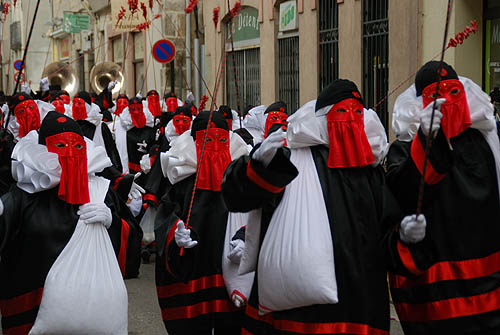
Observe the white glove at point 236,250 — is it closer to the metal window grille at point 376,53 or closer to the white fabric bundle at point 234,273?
the white fabric bundle at point 234,273

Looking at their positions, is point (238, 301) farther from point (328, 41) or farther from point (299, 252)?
point (328, 41)

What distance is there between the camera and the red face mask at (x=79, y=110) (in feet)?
32.2

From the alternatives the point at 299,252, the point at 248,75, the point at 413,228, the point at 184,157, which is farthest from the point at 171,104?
the point at 413,228

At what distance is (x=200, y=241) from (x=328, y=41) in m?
9.46

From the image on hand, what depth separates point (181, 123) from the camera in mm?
8789

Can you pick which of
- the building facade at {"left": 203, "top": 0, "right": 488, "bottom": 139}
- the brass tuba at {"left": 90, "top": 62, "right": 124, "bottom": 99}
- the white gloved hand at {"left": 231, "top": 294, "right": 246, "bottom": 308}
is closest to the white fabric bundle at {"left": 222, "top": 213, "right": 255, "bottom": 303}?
the white gloved hand at {"left": 231, "top": 294, "right": 246, "bottom": 308}

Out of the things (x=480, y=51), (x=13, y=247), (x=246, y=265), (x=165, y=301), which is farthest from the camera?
(x=480, y=51)

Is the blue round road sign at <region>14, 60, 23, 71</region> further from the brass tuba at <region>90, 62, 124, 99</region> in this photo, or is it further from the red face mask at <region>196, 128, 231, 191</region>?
the brass tuba at <region>90, 62, 124, 99</region>

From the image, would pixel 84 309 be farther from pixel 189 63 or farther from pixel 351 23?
pixel 189 63

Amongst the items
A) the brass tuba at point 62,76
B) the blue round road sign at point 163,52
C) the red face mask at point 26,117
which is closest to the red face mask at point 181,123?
the red face mask at point 26,117

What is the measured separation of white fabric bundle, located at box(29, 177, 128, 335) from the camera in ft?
12.9

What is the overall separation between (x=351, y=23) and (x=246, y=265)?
9.65 meters

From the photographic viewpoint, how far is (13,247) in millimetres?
4207

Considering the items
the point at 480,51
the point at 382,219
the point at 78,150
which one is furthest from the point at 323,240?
the point at 480,51
